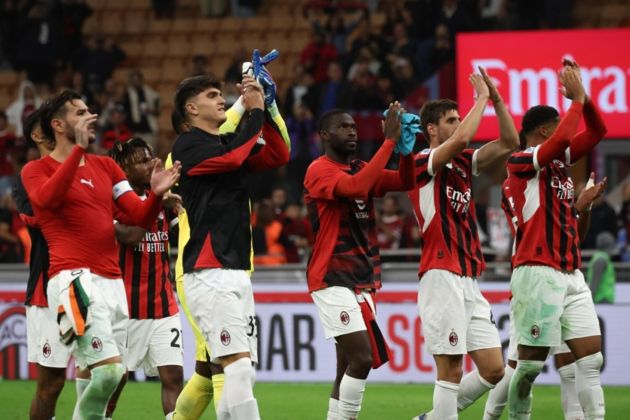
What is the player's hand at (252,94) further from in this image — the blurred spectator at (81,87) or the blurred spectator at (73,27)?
the blurred spectator at (73,27)

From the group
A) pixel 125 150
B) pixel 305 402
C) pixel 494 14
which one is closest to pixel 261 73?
pixel 125 150

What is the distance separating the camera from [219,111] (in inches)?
314

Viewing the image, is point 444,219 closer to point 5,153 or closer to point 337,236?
point 337,236

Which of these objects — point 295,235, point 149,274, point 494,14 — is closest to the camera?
point 149,274

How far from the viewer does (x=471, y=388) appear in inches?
354

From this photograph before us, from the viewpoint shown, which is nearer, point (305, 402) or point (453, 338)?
point (453, 338)

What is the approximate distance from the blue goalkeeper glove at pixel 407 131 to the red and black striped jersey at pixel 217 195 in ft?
3.22

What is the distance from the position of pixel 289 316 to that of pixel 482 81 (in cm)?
633

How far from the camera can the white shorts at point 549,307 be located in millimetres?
8531

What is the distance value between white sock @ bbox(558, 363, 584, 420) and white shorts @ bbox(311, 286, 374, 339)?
66.7 inches

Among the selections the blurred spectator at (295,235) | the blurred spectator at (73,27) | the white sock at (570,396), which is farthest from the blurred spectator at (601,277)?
the blurred spectator at (73,27)

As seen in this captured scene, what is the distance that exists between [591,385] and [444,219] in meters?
1.49

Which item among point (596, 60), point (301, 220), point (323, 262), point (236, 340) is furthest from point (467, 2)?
point (236, 340)

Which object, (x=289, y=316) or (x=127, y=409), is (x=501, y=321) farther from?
(x=127, y=409)
